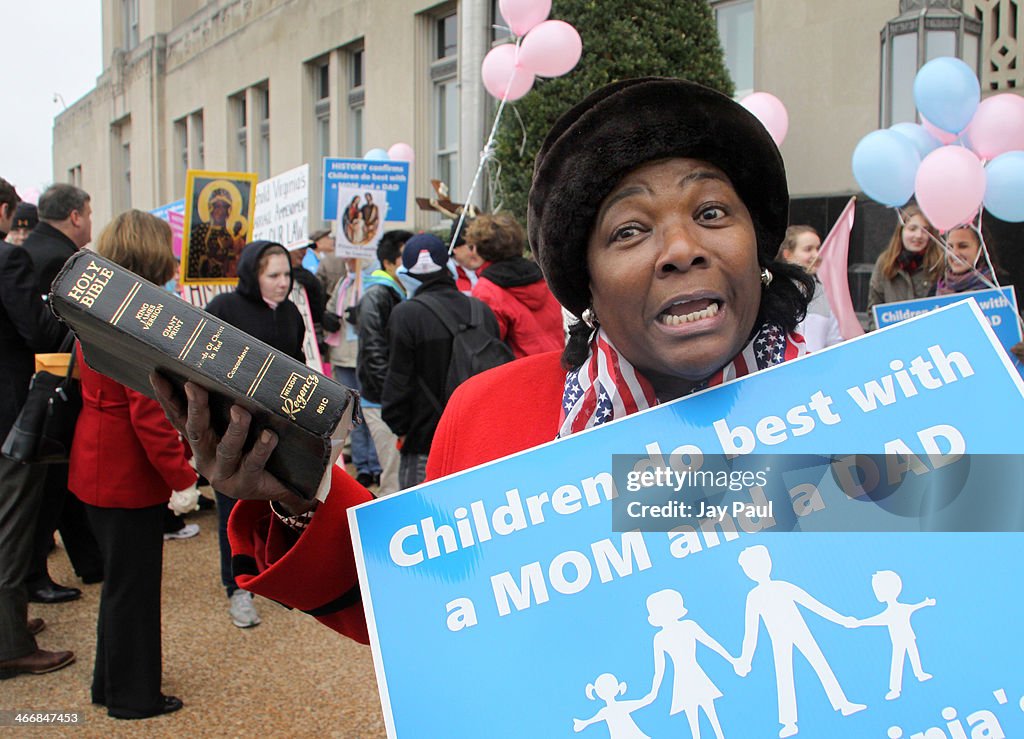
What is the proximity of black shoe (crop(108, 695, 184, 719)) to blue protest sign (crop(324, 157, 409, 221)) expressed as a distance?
174 inches

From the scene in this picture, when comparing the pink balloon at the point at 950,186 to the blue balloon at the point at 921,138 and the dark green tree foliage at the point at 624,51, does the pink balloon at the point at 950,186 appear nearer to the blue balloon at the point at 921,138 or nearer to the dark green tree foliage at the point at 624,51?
the blue balloon at the point at 921,138

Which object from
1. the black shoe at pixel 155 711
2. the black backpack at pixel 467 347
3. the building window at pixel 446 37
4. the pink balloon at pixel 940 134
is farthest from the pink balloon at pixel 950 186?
the building window at pixel 446 37

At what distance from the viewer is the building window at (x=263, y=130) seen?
19391 millimetres

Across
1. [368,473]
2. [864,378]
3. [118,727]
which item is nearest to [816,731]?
[864,378]

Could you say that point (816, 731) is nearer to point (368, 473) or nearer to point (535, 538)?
point (535, 538)

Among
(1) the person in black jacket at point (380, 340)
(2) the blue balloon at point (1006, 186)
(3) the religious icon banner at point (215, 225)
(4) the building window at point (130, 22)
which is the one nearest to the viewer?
(2) the blue balloon at point (1006, 186)

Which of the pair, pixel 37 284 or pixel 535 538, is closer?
pixel 535 538

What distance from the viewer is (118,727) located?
355cm

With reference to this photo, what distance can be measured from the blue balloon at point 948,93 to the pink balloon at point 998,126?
0.24 ft

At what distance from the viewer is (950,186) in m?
4.73

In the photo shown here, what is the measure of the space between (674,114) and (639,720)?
0.85 meters

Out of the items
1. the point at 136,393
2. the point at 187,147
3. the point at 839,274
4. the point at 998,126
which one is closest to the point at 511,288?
the point at 839,274

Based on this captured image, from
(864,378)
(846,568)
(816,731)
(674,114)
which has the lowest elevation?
(816,731)

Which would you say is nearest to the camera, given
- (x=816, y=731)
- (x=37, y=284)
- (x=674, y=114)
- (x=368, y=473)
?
(x=816, y=731)
